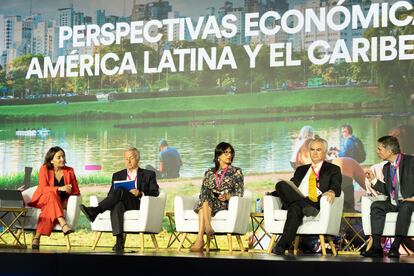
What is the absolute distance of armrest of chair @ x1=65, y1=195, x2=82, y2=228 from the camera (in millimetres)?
8844

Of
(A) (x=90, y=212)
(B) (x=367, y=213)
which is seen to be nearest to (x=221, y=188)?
(A) (x=90, y=212)

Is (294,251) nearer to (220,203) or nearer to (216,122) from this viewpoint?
(220,203)

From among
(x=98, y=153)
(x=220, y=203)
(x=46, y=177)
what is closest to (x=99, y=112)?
(x=98, y=153)

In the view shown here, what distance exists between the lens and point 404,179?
314 inches

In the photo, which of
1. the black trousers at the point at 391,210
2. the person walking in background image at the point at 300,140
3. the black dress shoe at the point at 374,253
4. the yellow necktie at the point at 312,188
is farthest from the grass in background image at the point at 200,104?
the black dress shoe at the point at 374,253

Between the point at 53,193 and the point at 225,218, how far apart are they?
1677 millimetres

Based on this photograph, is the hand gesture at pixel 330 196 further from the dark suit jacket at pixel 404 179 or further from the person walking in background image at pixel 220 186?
the person walking in background image at pixel 220 186

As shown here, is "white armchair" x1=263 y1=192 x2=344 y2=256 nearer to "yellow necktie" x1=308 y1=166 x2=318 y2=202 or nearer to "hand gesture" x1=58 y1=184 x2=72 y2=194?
"yellow necktie" x1=308 y1=166 x2=318 y2=202

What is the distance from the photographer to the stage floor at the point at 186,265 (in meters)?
5.84

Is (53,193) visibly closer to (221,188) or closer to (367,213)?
(221,188)

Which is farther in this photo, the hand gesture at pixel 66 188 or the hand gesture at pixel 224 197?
the hand gesture at pixel 66 188

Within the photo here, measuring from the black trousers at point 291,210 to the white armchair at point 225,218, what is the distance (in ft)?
1.45

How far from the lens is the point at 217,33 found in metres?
10.6

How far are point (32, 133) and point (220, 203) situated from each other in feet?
12.1
